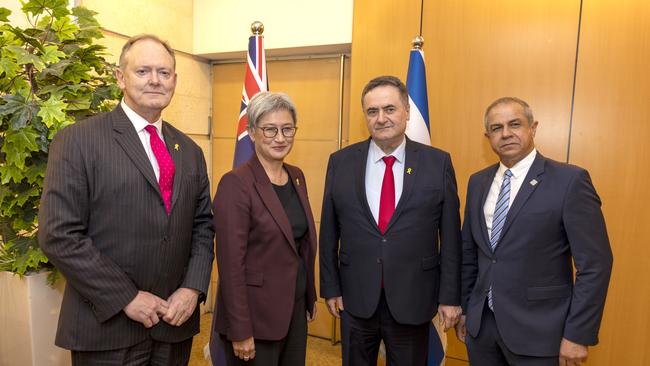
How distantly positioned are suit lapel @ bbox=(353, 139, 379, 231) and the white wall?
1604mm

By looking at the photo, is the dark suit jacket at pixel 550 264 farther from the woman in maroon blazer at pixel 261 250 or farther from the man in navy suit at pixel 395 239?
Result: the woman in maroon blazer at pixel 261 250

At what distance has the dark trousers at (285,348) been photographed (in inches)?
67.6

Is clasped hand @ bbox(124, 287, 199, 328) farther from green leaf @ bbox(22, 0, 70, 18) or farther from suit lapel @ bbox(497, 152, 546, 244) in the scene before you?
green leaf @ bbox(22, 0, 70, 18)

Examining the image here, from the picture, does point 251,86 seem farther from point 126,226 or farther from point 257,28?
point 126,226

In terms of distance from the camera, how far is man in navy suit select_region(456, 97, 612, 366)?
1.58 meters

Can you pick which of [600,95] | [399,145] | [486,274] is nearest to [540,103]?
[600,95]

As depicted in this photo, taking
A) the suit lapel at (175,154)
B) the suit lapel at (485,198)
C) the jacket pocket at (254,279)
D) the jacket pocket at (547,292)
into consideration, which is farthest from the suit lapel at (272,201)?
the jacket pocket at (547,292)

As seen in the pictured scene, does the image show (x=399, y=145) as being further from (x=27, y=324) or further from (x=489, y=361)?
(x=27, y=324)

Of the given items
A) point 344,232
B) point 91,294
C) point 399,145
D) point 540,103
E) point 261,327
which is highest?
point 540,103

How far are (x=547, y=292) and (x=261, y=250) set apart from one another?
1.12m

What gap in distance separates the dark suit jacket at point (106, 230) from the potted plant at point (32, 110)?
0.67 metres

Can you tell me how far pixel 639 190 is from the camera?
2.65m

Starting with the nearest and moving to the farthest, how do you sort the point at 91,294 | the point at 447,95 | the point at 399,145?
the point at 91,294
the point at 399,145
the point at 447,95

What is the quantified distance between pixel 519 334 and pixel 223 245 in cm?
120
